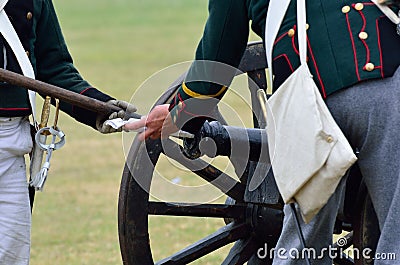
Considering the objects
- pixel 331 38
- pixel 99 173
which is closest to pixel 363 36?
pixel 331 38

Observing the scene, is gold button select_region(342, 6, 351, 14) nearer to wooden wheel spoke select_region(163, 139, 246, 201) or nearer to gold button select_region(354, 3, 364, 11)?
gold button select_region(354, 3, 364, 11)

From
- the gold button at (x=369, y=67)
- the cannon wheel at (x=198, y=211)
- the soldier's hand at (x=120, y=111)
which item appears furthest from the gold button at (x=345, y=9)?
the soldier's hand at (x=120, y=111)

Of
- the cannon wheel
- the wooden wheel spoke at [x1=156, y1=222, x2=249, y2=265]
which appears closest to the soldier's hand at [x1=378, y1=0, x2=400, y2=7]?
the cannon wheel

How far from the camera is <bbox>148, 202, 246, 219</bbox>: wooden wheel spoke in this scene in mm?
3902

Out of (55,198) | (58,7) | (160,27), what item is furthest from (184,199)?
(58,7)

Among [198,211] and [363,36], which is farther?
[198,211]

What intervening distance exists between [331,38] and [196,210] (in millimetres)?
1245

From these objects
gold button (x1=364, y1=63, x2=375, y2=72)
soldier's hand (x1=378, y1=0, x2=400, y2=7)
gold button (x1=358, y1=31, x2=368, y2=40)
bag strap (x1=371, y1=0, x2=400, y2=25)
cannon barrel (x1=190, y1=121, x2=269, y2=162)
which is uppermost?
soldier's hand (x1=378, y1=0, x2=400, y2=7)

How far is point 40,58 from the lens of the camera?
3.90m

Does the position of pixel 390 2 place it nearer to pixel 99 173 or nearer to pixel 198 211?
pixel 198 211

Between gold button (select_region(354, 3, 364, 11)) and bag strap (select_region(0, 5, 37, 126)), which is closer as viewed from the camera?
gold button (select_region(354, 3, 364, 11))

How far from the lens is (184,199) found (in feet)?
12.7

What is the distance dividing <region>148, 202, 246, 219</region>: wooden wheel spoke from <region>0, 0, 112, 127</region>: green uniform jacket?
16.8 inches

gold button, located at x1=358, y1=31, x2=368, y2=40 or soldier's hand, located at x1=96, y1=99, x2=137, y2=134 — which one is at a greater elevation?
gold button, located at x1=358, y1=31, x2=368, y2=40
